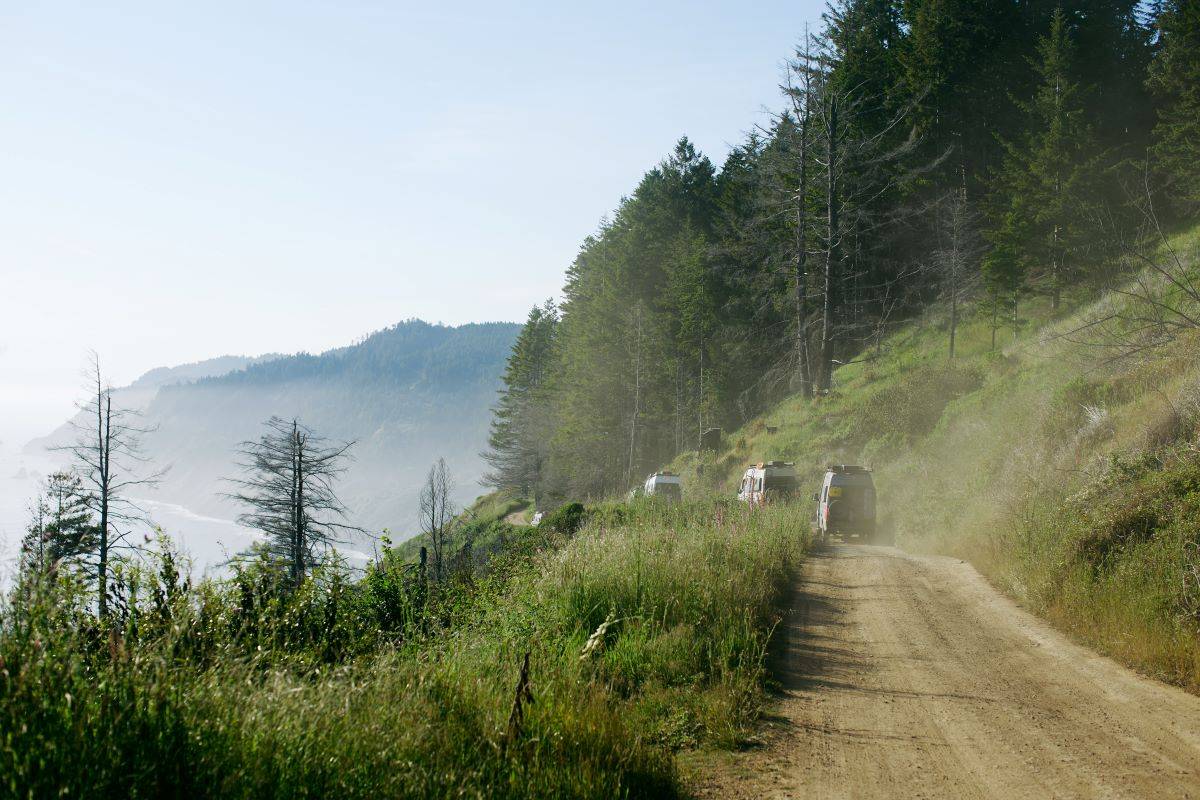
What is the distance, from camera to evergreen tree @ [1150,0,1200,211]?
33.3 meters

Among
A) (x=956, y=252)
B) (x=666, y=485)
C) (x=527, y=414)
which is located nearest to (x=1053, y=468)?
(x=666, y=485)

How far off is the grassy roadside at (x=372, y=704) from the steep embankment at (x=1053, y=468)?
3.71 m

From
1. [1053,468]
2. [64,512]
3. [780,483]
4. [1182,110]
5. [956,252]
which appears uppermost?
[1182,110]

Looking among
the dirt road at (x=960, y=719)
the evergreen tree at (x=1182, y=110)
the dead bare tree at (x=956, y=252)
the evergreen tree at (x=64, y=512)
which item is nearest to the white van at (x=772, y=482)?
the dirt road at (x=960, y=719)

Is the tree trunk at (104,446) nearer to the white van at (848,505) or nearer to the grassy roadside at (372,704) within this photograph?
the white van at (848,505)

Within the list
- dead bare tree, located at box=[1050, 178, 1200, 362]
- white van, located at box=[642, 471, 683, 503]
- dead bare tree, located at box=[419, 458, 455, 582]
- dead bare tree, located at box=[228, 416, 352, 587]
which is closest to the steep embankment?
dead bare tree, located at box=[1050, 178, 1200, 362]

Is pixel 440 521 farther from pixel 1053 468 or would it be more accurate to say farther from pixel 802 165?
pixel 1053 468

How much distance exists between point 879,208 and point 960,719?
42.0m

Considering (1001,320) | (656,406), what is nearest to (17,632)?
(1001,320)

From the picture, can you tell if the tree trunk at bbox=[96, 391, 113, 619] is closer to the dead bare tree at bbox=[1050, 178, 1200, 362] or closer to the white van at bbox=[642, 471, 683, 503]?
the white van at bbox=[642, 471, 683, 503]

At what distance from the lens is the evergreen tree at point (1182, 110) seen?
109 ft

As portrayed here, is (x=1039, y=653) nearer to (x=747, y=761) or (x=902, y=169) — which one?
(x=747, y=761)

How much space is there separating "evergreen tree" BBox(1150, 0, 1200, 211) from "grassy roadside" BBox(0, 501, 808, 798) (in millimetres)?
34474

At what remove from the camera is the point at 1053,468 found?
1453 cm
